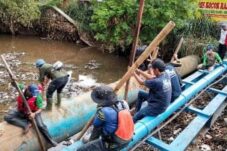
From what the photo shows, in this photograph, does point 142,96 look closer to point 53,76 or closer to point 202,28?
point 53,76

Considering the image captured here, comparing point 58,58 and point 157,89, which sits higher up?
point 157,89

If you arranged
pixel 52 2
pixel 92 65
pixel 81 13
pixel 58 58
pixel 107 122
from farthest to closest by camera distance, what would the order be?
pixel 52 2, pixel 81 13, pixel 58 58, pixel 92 65, pixel 107 122

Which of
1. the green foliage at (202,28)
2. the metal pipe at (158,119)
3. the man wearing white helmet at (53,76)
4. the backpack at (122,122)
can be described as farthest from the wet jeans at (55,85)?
the green foliage at (202,28)

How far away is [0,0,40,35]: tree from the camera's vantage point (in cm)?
1658

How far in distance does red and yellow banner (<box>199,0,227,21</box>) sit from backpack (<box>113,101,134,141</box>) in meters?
10.7

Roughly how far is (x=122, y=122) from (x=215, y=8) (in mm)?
11008

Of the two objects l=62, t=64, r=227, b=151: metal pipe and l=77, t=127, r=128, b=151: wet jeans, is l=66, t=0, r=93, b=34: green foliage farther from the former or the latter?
l=77, t=127, r=128, b=151: wet jeans

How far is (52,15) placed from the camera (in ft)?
57.4

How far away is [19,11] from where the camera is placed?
16594 millimetres

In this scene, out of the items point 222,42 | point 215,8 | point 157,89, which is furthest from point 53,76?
point 215,8

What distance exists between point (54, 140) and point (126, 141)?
2515 mm

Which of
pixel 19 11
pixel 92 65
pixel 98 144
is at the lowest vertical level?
pixel 92 65

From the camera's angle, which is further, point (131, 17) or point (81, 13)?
point (81, 13)

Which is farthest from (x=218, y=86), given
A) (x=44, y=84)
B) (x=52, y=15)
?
(x=52, y=15)
